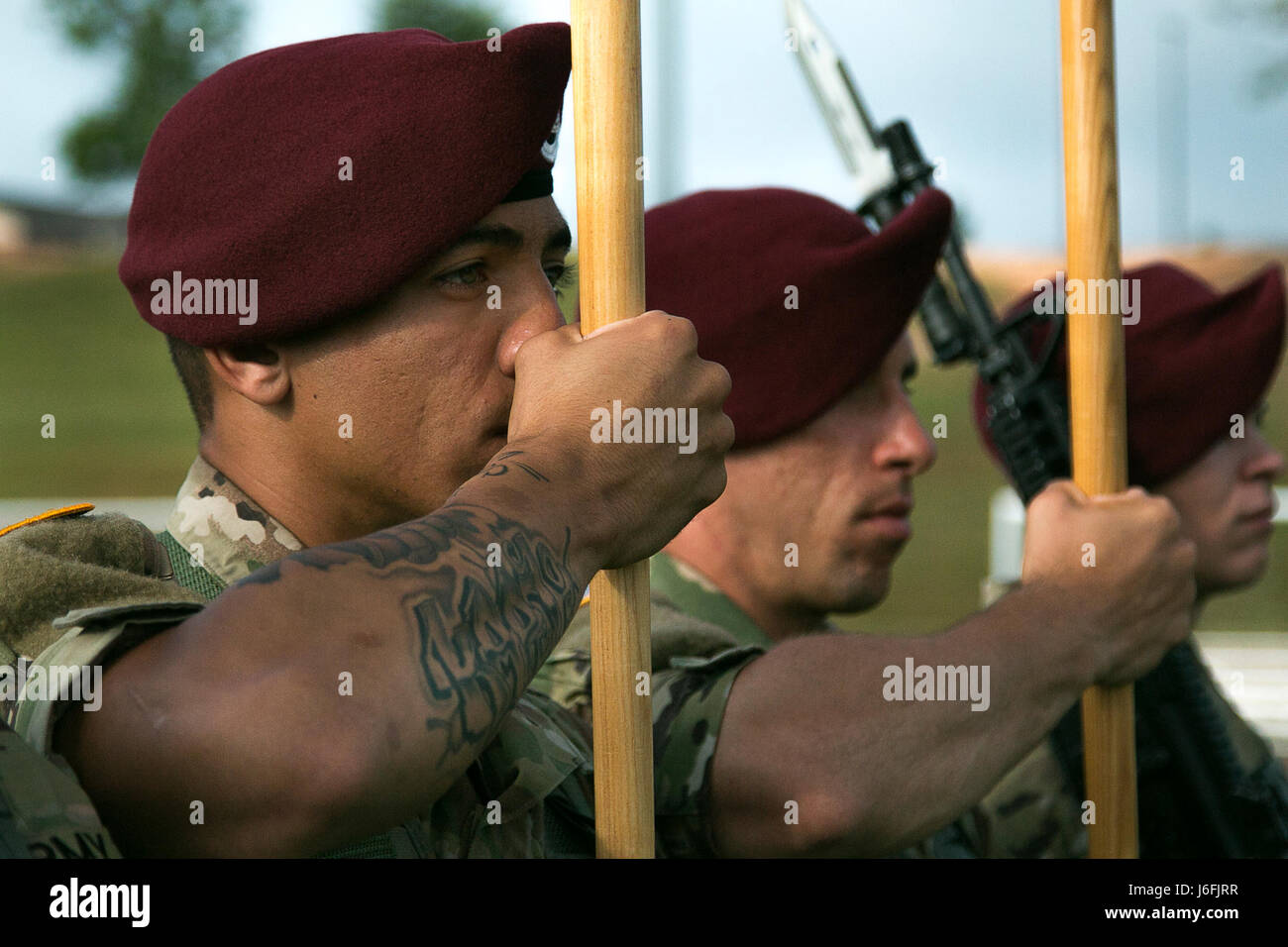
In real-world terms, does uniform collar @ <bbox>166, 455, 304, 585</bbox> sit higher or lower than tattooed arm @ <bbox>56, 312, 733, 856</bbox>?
higher

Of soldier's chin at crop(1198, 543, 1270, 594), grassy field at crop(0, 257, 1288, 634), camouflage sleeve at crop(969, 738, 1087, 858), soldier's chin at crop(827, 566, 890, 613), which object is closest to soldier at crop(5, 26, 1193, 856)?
soldier's chin at crop(827, 566, 890, 613)

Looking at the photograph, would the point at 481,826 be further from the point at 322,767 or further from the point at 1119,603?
the point at 1119,603

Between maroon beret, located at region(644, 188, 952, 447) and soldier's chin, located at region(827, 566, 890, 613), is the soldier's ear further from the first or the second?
soldier's chin, located at region(827, 566, 890, 613)

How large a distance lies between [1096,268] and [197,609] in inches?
57.1

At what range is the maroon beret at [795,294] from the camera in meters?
2.45

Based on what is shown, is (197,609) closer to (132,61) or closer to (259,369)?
(259,369)

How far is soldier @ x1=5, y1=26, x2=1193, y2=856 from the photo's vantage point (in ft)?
3.85

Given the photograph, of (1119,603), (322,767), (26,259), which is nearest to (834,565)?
(1119,603)

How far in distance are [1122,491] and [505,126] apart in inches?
46.3

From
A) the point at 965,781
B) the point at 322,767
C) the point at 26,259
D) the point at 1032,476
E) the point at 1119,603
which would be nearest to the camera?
the point at 322,767

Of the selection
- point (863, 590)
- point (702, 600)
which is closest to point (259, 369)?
point (702, 600)

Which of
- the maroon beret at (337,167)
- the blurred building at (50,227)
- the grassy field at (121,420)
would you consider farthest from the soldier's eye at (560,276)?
the blurred building at (50,227)

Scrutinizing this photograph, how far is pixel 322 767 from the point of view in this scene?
3.73ft

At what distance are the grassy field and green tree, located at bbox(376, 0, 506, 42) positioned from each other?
16.9 ft
